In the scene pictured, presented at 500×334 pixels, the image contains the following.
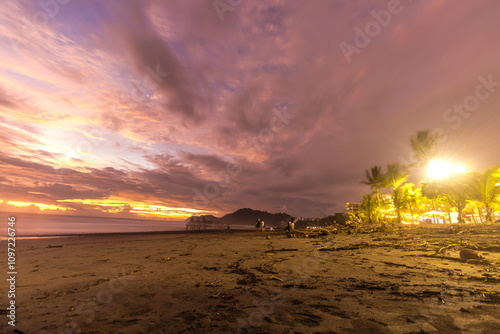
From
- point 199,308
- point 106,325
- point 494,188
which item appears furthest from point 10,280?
point 494,188

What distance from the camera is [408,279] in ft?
14.8

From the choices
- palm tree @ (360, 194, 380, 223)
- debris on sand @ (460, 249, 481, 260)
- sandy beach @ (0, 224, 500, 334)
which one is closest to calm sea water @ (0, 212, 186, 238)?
sandy beach @ (0, 224, 500, 334)

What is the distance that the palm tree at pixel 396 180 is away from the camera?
1281 inches

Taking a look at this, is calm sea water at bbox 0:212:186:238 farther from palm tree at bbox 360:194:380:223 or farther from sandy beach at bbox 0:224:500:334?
palm tree at bbox 360:194:380:223

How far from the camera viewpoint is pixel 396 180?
34.2 m

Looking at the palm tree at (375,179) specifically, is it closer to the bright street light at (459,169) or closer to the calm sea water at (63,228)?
the bright street light at (459,169)

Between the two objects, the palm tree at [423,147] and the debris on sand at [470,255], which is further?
the palm tree at [423,147]

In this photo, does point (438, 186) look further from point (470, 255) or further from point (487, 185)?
point (470, 255)

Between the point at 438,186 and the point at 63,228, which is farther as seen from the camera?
the point at 63,228

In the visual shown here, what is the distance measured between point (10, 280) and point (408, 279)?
34.8ft

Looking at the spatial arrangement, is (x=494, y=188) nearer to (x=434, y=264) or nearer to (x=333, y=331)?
(x=434, y=264)

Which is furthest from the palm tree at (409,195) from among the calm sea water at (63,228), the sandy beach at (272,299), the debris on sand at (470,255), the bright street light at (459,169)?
the calm sea water at (63,228)

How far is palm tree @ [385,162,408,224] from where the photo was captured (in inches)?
1281

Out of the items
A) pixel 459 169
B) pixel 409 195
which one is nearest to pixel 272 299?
pixel 459 169
